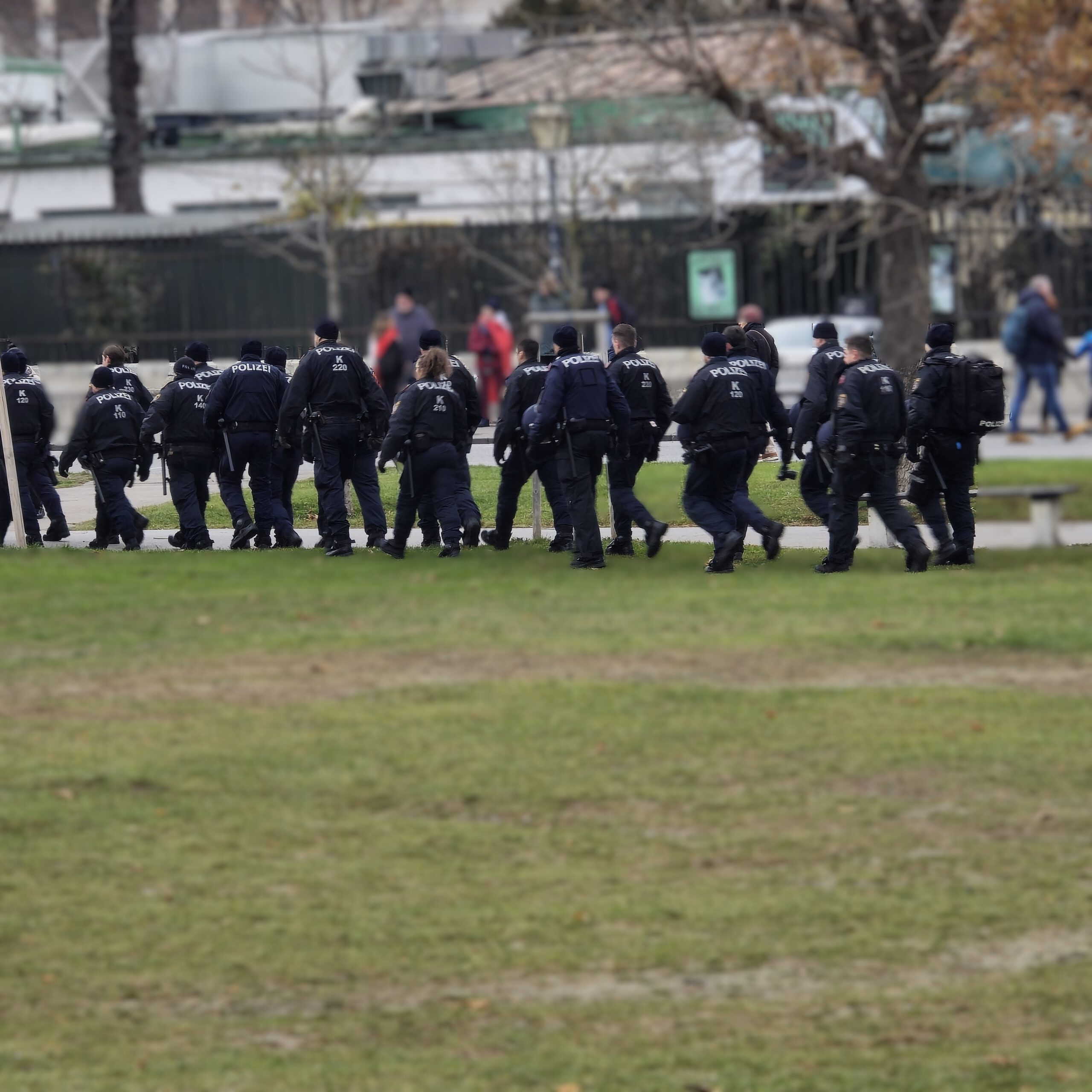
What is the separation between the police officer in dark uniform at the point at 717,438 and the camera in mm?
11383

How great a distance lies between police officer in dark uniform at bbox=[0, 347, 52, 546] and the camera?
42.6 ft

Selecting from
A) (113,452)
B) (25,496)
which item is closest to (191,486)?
(113,452)

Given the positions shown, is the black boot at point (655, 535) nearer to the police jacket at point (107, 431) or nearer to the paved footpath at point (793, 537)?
the paved footpath at point (793, 537)

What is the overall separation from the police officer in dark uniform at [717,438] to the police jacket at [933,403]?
3.58 ft

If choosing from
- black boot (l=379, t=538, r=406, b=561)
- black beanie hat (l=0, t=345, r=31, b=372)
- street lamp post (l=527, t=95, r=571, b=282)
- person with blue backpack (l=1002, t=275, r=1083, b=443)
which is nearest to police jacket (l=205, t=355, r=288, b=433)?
black boot (l=379, t=538, r=406, b=561)

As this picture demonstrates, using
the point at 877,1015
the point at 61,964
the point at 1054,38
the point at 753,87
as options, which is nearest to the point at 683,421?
the point at 877,1015

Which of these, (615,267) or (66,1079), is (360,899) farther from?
(615,267)

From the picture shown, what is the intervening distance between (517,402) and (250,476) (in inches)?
66.1

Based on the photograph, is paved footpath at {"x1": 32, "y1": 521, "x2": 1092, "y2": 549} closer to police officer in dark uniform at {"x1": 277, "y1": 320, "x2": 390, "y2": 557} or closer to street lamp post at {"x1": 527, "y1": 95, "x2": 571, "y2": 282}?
police officer in dark uniform at {"x1": 277, "y1": 320, "x2": 390, "y2": 557}

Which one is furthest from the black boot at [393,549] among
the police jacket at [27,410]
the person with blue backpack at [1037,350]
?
the person with blue backpack at [1037,350]

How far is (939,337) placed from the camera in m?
Result: 10.9

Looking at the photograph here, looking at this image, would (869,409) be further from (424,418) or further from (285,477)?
(285,477)

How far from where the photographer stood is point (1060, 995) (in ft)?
31.3

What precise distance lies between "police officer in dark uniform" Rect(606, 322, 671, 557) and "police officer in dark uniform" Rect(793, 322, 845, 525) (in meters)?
1.09
